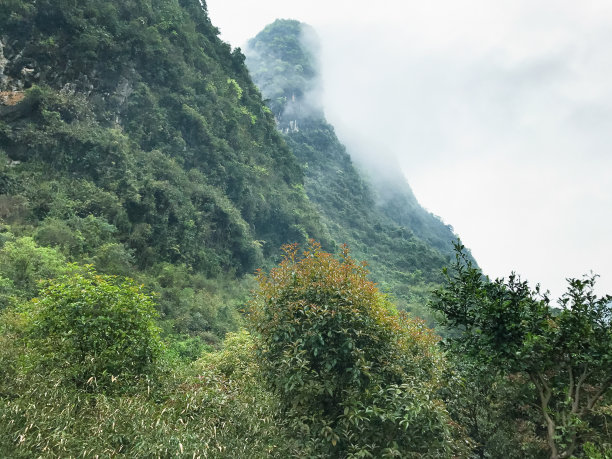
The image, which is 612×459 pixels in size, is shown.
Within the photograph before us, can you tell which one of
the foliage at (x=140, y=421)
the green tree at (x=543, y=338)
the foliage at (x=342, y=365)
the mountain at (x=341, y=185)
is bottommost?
the foliage at (x=140, y=421)

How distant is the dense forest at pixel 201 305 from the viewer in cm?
547

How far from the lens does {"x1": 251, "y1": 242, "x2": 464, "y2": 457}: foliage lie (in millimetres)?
5289

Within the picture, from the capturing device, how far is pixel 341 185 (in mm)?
70062

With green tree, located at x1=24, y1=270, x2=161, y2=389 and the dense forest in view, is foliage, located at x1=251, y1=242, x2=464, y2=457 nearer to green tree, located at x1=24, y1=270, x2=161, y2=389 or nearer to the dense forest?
the dense forest

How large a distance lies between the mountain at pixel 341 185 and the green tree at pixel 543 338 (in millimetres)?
37860

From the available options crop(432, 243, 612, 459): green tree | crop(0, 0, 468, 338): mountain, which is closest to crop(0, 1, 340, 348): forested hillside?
crop(0, 0, 468, 338): mountain

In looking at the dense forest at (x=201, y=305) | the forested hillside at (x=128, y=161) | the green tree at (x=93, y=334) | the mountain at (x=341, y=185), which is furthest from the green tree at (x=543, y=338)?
the mountain at (x=341, y=185)

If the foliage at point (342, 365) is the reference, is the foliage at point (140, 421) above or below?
below

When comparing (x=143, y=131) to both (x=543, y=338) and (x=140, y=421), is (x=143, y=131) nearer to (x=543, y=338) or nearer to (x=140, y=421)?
(x=140, y=421)

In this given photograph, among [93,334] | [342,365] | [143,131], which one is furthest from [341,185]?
[342,365]

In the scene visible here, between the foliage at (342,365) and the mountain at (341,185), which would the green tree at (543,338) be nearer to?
the foliage at (342,365)

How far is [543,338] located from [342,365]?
2.75 m

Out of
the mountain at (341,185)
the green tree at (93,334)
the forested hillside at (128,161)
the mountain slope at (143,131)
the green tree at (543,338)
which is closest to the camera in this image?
the green tree at (543,338)

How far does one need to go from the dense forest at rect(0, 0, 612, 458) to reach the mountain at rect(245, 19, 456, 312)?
10.8m
